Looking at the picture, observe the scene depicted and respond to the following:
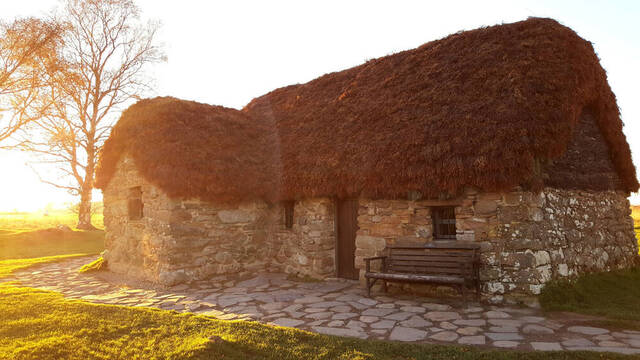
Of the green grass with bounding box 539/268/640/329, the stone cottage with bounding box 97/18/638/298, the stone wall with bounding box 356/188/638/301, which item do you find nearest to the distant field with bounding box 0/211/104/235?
the stone cottage with bounding box 97/18/638/298

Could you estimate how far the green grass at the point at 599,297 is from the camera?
5371 mm

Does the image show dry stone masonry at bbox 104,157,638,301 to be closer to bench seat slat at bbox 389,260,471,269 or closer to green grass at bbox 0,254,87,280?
bench seat slat at bbox 389,260,471,269

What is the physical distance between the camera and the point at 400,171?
7.24 m

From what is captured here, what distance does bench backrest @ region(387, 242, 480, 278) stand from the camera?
636cm

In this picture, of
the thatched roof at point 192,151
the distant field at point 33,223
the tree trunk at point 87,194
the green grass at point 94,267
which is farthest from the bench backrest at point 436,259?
the distant field at point 33,223

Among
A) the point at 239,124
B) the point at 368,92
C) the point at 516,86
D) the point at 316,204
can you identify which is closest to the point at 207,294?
the point at 316,204

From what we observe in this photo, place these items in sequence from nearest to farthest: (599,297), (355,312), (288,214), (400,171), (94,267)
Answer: (355,312) < (599,297) < (400,171) < (288,214) < (94,267)

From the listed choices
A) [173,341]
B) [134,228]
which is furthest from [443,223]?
[134,228]

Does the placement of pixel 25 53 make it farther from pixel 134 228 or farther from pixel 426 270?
pixel 426 270

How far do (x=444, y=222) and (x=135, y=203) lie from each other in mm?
7817

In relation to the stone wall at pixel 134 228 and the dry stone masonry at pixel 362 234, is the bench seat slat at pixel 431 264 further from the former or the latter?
the stone wall at pixel 134 228

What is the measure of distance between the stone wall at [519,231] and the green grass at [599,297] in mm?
201

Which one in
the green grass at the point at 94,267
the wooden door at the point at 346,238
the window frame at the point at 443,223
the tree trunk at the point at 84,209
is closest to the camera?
the window frame at the point at 443,223

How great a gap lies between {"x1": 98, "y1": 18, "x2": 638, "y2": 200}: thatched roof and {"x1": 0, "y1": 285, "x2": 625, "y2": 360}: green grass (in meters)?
3.22
